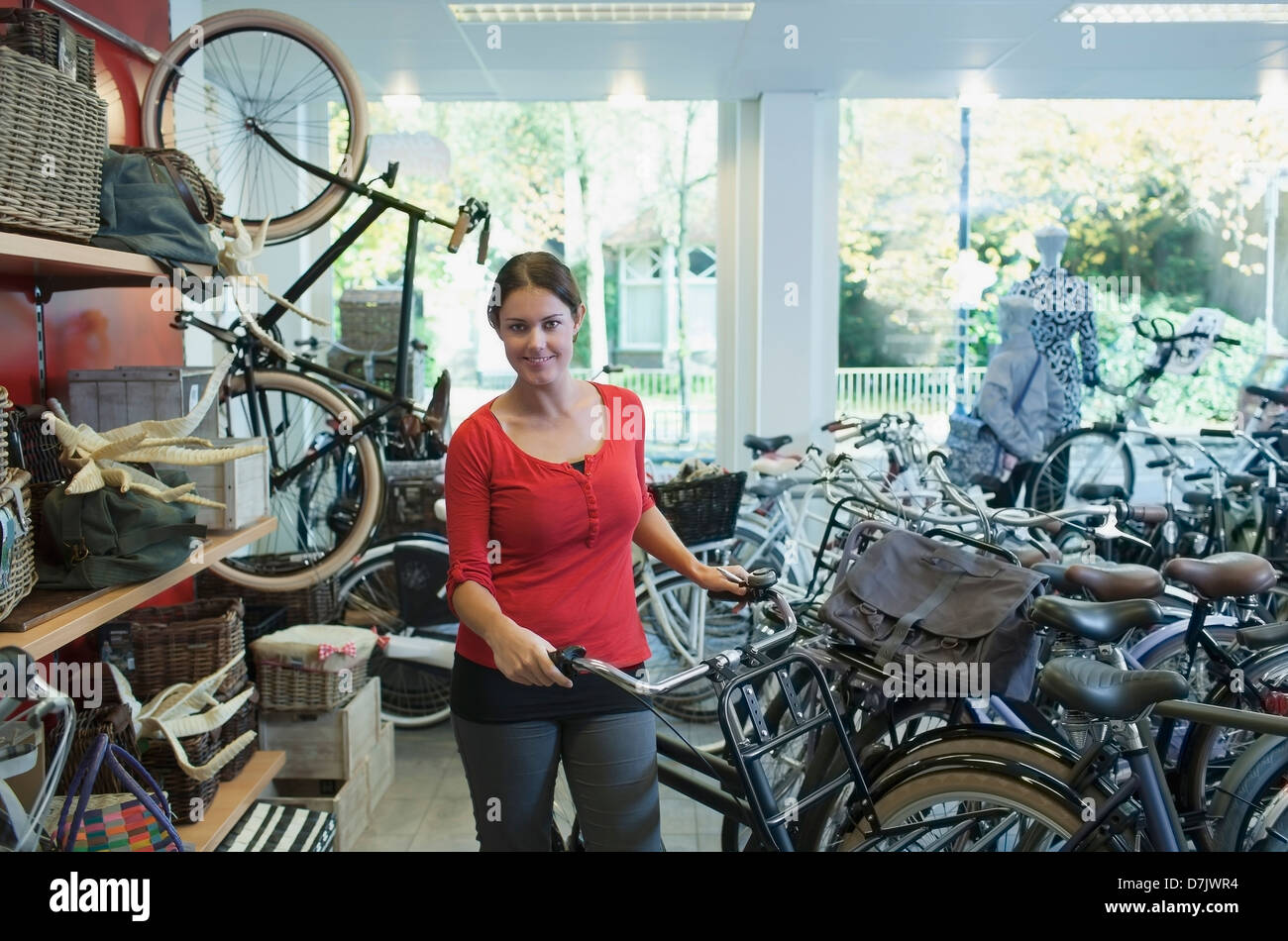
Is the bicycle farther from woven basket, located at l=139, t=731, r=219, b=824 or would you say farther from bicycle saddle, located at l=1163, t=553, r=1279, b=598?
woven basket, located at l=139, t=731, r=219, b=824

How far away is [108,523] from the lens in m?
1.88

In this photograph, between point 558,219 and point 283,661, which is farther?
point 558,219

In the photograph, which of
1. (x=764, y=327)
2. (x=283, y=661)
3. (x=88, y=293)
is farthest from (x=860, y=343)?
(x=88, y=293)

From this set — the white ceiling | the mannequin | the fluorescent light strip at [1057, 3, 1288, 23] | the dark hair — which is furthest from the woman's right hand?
the mannequin

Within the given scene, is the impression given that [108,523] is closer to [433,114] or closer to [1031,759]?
[1031,759]

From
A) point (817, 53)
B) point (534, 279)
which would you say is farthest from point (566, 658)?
point (817, 53)

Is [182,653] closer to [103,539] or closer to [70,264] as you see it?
[103,539]

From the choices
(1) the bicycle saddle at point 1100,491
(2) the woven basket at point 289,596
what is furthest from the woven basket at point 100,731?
(1) the bicycle saddle at point 1100,491

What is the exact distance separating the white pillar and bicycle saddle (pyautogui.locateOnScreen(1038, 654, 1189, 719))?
350cm

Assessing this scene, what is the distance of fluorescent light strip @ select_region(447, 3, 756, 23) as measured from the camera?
397 centimetres

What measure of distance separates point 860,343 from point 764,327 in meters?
0.71

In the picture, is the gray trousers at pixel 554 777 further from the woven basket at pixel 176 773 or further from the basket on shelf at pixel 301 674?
the basket on shelf at pixel 301 674

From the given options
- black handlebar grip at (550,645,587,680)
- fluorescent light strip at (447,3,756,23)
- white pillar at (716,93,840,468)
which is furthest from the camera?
white pillar at (716,93,840,468)

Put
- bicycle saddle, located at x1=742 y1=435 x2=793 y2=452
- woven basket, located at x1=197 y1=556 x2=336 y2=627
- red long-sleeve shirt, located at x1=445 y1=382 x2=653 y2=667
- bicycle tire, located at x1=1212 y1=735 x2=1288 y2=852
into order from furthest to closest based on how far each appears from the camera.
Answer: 1. bicycle saddle, located at x1=742 y1=435 x2=793 y2=452
2. woven basket, located at x1=197 y1=556 x2=336 y2=627
3. bicycle tire, located at x1=1212 y1=735 x2=1288 y2=852
4. red long-sleeve shirt, located at x1=445 y1=382 x2=653 y2=667
